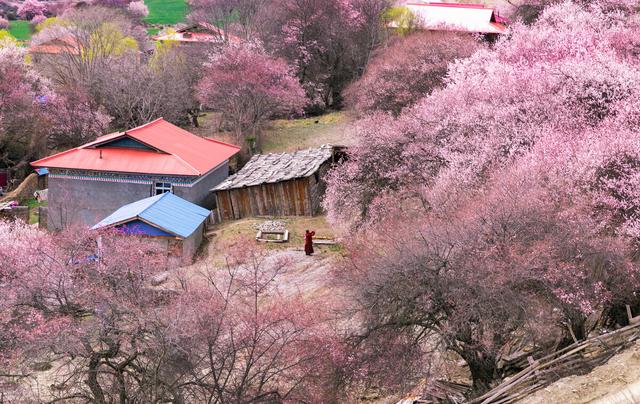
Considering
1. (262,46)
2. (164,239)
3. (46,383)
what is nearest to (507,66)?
(164,239)

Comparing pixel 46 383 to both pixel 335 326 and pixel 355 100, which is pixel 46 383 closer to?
pixel 335 326

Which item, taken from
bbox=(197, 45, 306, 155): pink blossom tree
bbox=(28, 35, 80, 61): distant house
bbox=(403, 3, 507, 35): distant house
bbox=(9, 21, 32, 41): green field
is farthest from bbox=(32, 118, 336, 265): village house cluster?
bbox=(9, 21, 32, 41): green field

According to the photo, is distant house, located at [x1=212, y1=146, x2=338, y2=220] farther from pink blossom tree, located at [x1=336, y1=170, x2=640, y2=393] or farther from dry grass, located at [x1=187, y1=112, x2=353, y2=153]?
pink blossom tree, located at [x1=336, y1=170, x2=640, y2=393]

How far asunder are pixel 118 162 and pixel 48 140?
12.3m

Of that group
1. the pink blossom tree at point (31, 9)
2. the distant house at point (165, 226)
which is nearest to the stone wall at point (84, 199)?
the distant house at point (165, 226)

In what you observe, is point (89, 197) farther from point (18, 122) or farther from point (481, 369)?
point (481, 369)

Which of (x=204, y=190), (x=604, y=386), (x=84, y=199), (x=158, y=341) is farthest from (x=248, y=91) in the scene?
(x=604, y=386)

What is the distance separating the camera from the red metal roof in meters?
26.7

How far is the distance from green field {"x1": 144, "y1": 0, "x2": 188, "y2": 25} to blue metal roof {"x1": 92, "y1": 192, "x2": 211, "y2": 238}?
5766 cm

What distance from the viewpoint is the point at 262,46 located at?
133 ft

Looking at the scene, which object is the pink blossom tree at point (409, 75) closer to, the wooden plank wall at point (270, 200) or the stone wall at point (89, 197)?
the wooden plank wall at point (270, 200)

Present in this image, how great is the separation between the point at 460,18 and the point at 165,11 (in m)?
51.8

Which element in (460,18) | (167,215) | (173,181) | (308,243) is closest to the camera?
(308,243)

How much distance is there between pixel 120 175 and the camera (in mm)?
26984
